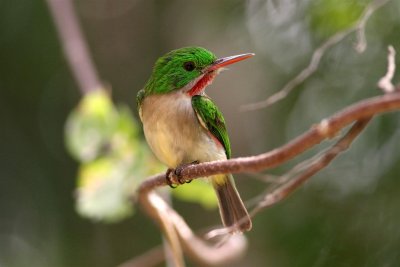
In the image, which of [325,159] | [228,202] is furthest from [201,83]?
[325,159]

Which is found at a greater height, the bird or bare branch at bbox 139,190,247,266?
the bird

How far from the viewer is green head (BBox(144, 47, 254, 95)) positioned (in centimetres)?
286

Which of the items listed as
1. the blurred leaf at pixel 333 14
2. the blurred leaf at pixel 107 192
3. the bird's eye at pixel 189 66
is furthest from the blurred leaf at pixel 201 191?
the blurred leaf at pixel 333 14

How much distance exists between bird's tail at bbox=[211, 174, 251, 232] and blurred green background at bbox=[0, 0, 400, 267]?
793mm

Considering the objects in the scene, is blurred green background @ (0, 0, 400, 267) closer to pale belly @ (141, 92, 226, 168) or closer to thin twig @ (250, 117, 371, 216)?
pale belly @ (141, 92, 226, 168)

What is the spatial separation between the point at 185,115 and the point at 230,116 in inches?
71.8

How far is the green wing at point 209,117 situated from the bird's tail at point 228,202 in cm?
23

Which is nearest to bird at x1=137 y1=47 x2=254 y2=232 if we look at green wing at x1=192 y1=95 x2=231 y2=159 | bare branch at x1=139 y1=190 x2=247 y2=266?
green wing at x1=192 y1=95 x2=231 y2=159

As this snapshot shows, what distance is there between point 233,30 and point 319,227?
1.42 m

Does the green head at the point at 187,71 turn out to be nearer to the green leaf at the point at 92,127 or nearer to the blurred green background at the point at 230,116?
the green leaf at the point at 92,127

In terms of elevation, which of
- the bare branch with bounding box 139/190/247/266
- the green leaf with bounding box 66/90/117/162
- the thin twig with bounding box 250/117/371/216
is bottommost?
the thin twig with bounding box 250/117/371/216

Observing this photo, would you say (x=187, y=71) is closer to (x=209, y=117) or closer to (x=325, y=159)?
(x=209, y=117)

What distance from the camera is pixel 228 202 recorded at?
3.00 meters

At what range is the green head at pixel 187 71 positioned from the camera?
2855 millimetres
